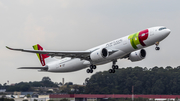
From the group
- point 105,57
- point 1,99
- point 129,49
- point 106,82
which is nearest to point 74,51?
point 105,57

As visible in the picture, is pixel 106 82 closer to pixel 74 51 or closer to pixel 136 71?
pixel 136 71

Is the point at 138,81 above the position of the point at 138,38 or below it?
below

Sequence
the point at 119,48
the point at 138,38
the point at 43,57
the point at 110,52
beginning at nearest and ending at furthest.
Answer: the point at 138,38
the point at 119,48
the point at 110,52
the point at 43,57

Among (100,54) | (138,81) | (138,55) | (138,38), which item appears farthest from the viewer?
(138,81)

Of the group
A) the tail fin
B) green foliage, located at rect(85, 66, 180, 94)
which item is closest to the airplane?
the tail fin

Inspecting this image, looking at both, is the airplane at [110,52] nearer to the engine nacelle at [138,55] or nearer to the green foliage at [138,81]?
the engine nacelle at [138,55]

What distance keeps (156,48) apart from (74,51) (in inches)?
477

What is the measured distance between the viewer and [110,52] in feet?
162

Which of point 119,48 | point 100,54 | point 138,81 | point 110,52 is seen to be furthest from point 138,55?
point 138,81

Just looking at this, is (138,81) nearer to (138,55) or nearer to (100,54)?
(138,55)

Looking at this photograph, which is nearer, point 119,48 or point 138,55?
point 119,48

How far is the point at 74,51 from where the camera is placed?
51656 millimetres

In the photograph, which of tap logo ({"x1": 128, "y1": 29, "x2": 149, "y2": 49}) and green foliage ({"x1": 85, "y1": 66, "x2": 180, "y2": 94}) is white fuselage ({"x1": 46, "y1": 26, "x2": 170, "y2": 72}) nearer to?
tap logo ({"x1": 128, "y1": 29, "x2": 149, "y2": 49})

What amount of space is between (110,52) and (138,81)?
59.6 meters
